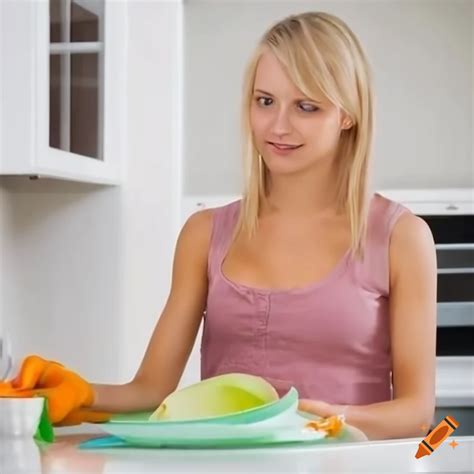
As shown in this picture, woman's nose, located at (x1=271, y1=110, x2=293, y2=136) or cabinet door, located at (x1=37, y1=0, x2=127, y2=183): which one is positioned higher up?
cabinet door, located at (x1=37, y1=0, x2=127, y2=183)

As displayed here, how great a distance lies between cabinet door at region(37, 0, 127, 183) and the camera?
4.09 feet

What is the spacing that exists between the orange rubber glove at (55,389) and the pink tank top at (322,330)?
209mm

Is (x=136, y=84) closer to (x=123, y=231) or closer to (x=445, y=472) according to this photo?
(x=123, y=231)

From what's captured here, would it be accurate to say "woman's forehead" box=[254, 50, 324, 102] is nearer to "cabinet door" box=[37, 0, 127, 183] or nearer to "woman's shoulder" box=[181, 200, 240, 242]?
"woman's shoulder" box=[181, 200, 240, 242]

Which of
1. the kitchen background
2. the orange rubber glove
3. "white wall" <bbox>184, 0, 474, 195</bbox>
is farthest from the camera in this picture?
"white wall" <bbox>184, 0, 474, 195</bbox>

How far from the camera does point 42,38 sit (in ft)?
3.98

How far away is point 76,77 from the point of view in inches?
56.1

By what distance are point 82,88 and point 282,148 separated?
49 cm

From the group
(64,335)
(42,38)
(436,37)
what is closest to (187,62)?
(436,37)

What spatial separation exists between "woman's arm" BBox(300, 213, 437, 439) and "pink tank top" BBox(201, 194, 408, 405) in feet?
0.05

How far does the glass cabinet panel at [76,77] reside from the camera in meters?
1.29

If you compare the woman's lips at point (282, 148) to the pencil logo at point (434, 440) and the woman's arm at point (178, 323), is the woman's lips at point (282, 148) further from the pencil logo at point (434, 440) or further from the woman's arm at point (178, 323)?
the pencil logo at point (434, 440)

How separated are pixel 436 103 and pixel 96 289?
0.97 m

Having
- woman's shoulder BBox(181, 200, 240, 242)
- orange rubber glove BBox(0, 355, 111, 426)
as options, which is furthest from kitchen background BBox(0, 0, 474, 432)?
orange rubber glove BBox(0, 355, 111, 426)
